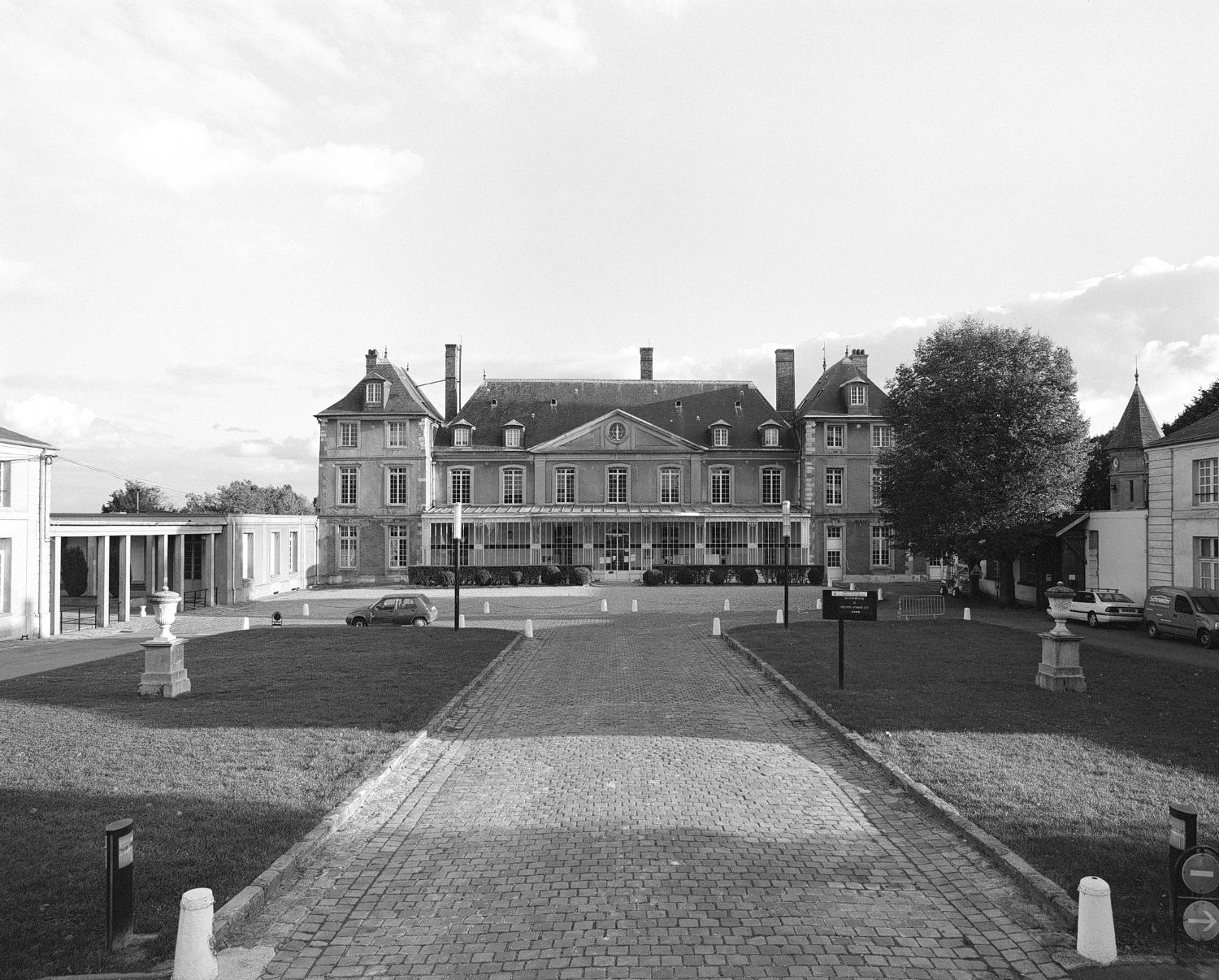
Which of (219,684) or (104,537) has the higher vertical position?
(104,537)

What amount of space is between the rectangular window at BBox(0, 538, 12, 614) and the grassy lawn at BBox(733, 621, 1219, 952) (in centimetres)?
1972

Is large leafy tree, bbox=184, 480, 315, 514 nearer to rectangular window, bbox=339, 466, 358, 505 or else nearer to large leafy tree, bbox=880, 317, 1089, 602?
rectangular window, bbox=339, 466, 358, 505

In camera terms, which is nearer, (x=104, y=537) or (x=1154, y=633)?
(x=1154, y=633)

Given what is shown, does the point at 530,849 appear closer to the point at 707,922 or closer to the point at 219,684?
the point at 707,922

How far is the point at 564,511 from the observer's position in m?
43.9

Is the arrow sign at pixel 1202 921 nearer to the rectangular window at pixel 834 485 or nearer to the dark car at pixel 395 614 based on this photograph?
the dark car at pixel 395 614

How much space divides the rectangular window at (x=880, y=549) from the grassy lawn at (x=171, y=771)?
1273 inches

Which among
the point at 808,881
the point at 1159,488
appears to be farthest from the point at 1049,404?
the point at 808,881

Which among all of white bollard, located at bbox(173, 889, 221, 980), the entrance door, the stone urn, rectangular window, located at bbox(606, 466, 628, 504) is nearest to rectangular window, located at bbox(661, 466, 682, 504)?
rectangular window, located at bbox(606, 466, 628, 504)

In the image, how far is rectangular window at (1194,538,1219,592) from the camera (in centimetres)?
2339

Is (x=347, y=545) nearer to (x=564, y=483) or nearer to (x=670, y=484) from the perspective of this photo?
(x=564, y=483)

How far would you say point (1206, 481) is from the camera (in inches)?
933

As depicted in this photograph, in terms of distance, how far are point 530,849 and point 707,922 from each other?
1832mm

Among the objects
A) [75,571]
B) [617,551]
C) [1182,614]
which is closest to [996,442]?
[1182,614]
